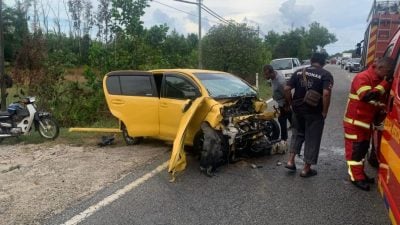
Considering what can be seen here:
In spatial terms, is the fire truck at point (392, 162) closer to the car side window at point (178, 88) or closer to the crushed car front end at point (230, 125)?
the crushed car front end at point (230, 125)

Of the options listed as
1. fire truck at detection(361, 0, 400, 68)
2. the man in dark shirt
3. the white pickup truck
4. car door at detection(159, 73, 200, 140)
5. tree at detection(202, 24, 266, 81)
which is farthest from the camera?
the white pickup truck

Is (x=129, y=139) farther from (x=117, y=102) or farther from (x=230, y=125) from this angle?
(x=230, y=125)

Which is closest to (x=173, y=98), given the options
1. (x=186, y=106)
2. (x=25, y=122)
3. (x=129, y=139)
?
(x=186, y=106)

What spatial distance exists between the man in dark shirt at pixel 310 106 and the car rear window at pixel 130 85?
3004 millimetres

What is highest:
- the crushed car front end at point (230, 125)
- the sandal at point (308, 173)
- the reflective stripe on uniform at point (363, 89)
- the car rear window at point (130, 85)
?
the reflective stripe on uniform at point (363, 89)

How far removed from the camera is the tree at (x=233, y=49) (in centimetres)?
2362

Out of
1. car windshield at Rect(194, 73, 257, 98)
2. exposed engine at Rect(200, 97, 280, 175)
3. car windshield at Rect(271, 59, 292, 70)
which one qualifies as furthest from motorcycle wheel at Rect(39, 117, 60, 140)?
car windshield at Rect(271, 59, 292, 70)

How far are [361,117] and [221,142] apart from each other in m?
2.11

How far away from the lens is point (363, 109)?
17.4 feet

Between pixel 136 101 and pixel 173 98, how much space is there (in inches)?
35.1

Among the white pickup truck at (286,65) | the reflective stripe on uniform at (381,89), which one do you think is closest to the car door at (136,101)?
the reflective stripe on uniform at (381,89)

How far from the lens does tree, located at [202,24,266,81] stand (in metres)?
23.6

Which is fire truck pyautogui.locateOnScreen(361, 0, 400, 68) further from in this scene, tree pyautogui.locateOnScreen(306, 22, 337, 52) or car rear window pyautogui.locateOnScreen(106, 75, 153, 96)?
tree pyautogui.locateOnScreen(306, 22, 337, 52)

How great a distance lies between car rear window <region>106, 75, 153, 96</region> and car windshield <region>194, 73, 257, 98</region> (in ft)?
3.72
